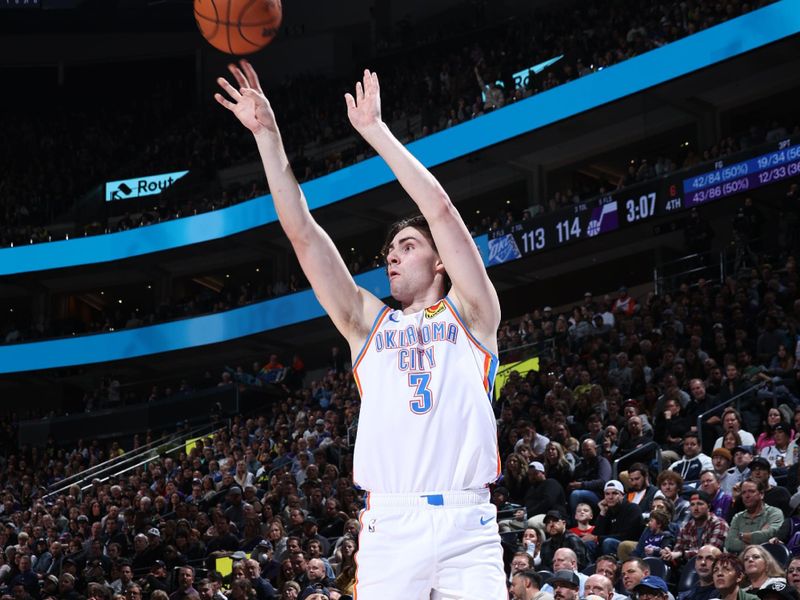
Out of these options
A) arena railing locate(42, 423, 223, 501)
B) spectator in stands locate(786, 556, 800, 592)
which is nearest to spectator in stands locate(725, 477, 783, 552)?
spectator in stands locate(786, 556, 800, 592)

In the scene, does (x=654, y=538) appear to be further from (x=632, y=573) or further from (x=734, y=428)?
(x=734, y=428)

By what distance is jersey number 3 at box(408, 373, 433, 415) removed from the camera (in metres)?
3.43

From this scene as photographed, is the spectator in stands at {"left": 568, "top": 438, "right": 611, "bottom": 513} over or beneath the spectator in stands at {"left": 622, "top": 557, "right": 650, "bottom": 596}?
over

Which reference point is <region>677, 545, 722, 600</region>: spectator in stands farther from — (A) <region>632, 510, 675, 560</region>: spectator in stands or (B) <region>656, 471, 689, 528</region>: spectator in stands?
(B) <region>656, 471, 689, 528</region>: spectator in stands

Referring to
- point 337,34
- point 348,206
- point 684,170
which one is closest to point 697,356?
point 684,170

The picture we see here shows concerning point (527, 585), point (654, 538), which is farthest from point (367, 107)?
point (654, 538)

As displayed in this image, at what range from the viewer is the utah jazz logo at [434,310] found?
357cm

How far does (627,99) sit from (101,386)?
17.6 m

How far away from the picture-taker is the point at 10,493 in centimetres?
2291

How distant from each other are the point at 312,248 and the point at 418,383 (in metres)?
0.57

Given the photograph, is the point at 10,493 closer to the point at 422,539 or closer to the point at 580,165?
the point at 580,165

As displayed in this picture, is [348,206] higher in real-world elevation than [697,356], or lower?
higher

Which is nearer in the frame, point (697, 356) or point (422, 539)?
point (422, 539)

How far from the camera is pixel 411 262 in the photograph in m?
3.61
